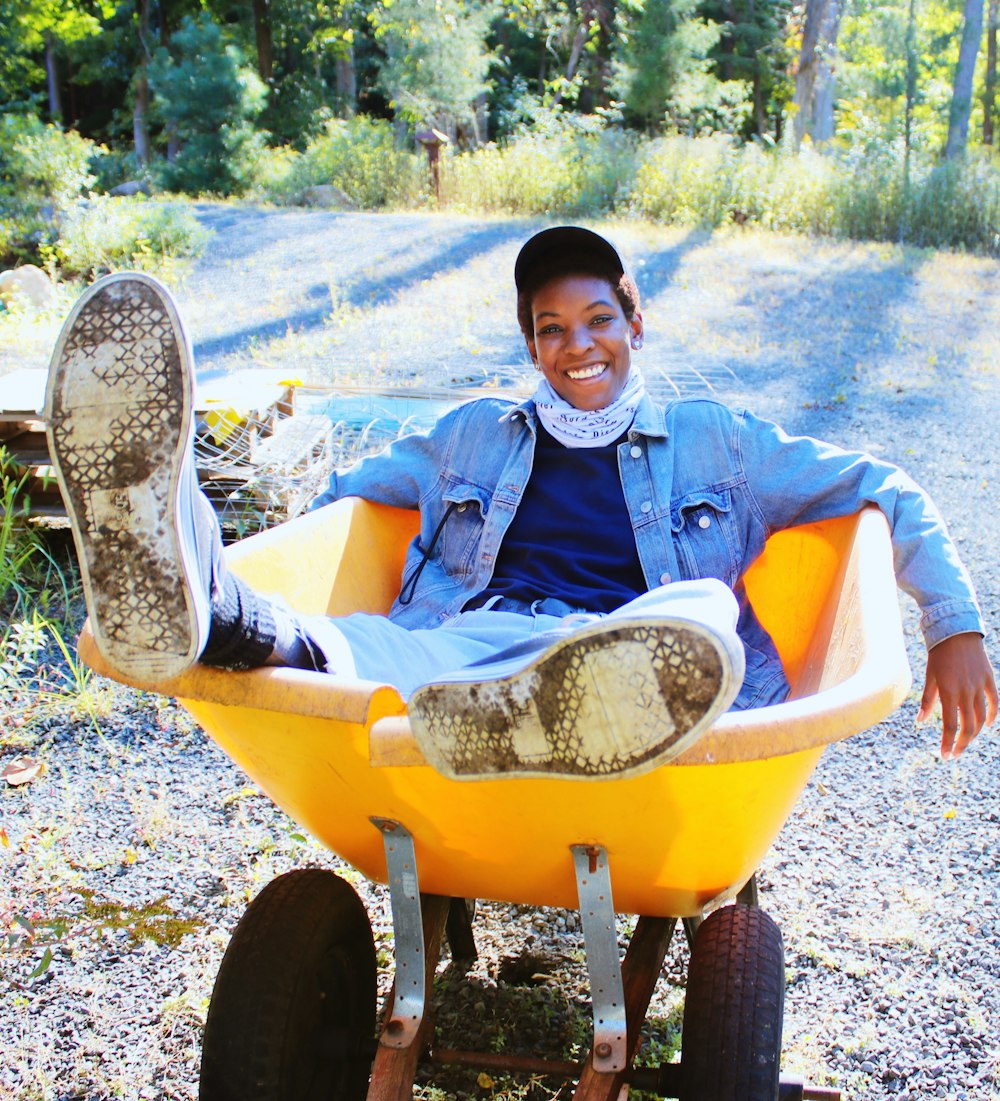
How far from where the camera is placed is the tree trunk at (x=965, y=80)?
49.4ft

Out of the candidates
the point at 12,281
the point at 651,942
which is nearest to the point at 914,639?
the point at 651,942

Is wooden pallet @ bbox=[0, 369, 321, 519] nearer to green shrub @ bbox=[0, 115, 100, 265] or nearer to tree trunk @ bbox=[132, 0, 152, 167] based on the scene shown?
green shrub @ bbox=[0, 115, 100, 265]

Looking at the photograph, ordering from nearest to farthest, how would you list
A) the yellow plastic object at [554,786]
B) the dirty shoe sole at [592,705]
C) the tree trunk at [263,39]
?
the dirty shoe sole at [592,705], the yellow plastic object at [554,786], the tree trunk at [263,39]

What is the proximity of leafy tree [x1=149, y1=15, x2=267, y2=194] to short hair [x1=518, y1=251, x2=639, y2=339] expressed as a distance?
52.8ft

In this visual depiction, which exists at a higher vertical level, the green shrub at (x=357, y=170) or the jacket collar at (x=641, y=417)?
the green shrub at (x=357, y=170)

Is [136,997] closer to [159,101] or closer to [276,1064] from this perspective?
[276,1064]

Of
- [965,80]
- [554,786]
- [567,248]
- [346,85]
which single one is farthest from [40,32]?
[554,786]

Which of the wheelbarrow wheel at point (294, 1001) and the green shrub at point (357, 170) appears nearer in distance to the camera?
the wheelbarrow wheel at point (294, 1001)

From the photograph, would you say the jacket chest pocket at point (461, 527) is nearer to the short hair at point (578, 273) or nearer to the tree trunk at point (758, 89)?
the short hair at point (578, 273)

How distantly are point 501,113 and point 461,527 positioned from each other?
21.8 metres

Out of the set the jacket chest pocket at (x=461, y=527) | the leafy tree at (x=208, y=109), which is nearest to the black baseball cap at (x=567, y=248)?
the jacket chest pocket at (x=461, y=527)

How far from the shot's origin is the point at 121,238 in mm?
9078

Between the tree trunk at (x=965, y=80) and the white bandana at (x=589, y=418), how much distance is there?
49.1ft

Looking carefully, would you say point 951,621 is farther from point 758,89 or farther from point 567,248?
point 758,89
